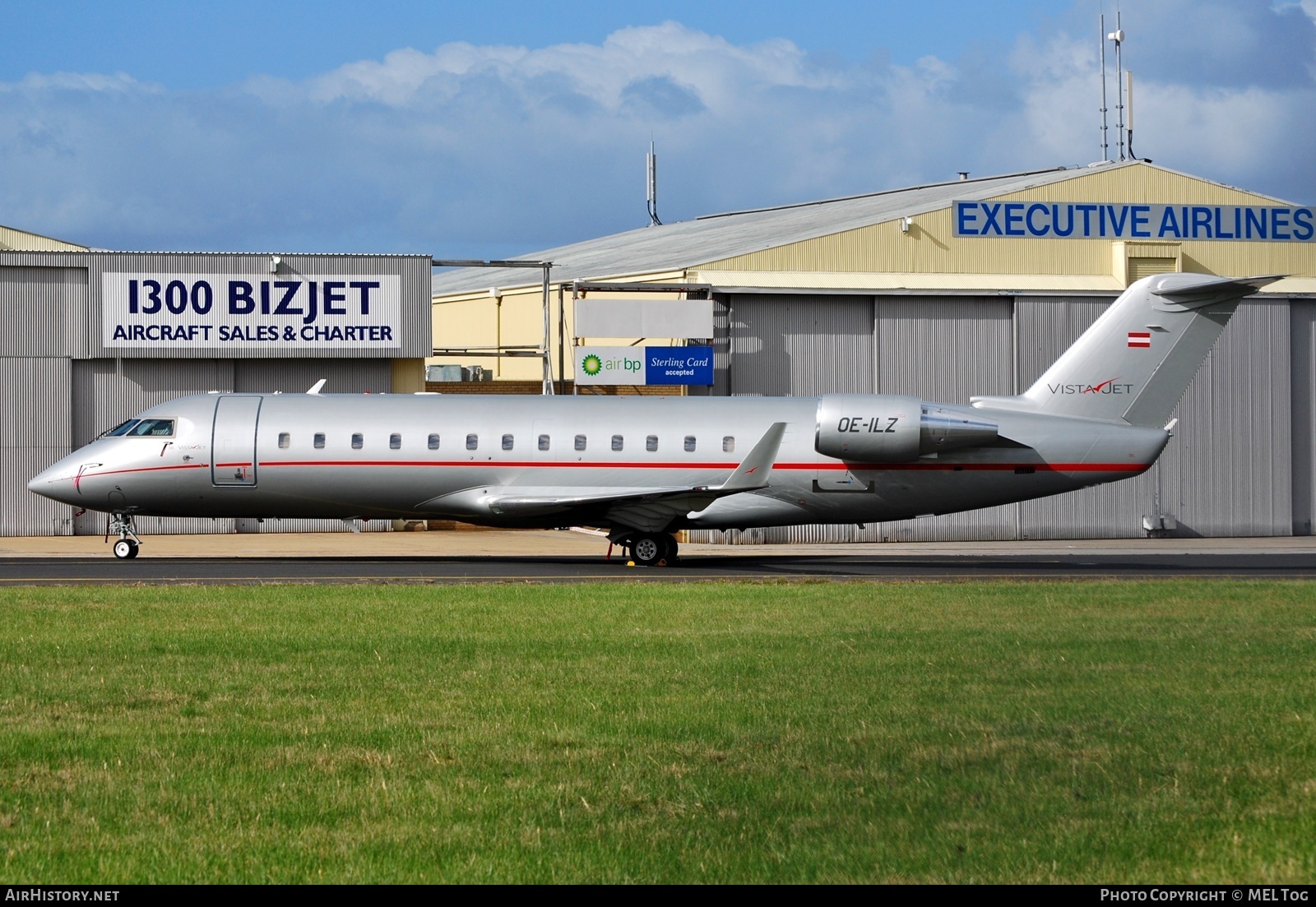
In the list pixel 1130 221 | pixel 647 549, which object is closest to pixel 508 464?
pixel 647 549

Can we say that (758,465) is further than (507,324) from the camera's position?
No

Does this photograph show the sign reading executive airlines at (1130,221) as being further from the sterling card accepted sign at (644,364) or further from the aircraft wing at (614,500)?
the aircraft wing at (614,500)

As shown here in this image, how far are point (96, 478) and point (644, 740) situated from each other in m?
21.2

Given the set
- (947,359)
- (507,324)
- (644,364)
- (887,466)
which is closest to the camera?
(887,466)

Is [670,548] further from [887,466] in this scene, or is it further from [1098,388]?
[1098,388]

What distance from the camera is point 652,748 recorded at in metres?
10.0

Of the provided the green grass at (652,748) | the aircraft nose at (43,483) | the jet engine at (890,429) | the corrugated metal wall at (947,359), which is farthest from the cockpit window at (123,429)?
the corrugated metal wall at (947,359)

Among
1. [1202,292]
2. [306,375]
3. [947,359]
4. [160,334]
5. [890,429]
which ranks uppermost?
[160,334]

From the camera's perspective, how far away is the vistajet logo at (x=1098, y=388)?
2856 centimetres

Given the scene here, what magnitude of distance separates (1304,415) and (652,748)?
1402 inches

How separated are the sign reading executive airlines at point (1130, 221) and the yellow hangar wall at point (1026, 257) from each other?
0.65ft

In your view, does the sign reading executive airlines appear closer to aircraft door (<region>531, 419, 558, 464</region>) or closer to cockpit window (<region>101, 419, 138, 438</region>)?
aircraft door (<region>531, 419, 558, 464</region>)
